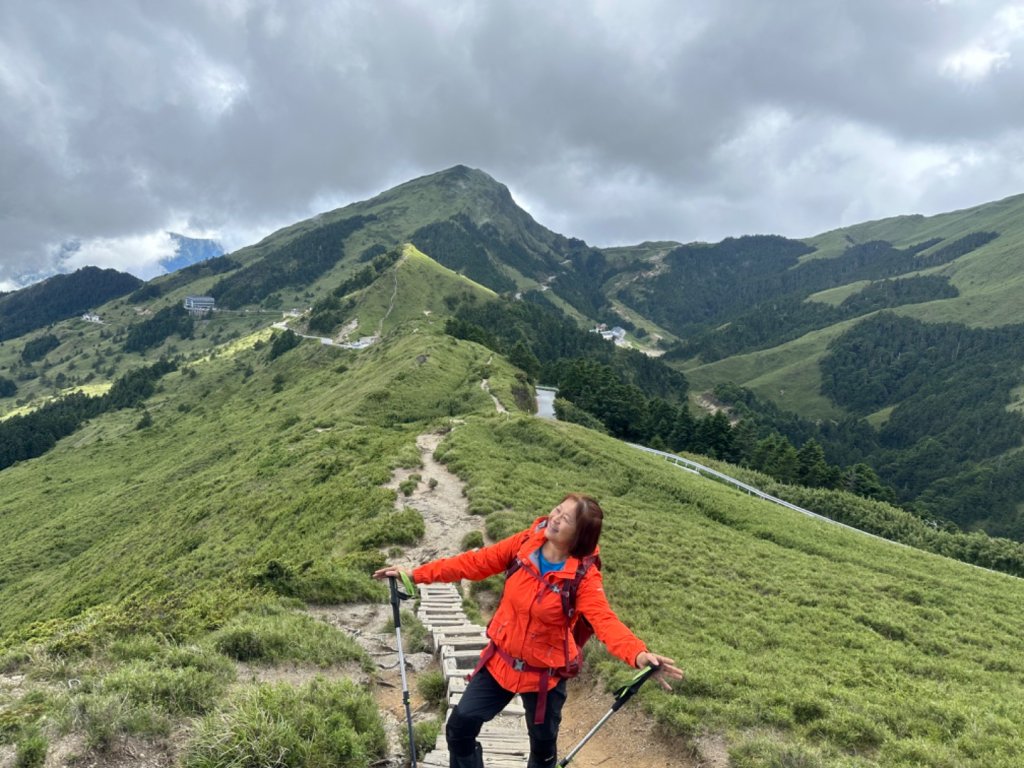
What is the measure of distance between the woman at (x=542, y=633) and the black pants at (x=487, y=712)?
0.01 meters

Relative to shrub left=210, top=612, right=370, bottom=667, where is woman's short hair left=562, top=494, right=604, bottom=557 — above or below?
above

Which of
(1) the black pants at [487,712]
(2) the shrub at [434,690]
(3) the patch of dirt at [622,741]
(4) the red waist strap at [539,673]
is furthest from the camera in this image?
(2) the shrub at [434,690]

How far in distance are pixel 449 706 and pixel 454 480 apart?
2023cm

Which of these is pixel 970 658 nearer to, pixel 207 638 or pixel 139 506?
pixel 207 638

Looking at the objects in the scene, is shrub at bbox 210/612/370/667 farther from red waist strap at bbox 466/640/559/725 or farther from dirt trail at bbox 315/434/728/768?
red waist strap at bbox 466/640/559/725

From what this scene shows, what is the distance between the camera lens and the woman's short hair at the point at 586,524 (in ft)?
19.1

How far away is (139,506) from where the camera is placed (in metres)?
48.7

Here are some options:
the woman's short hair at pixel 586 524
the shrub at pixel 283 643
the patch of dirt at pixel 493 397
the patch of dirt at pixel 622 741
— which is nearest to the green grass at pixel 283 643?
the shrub at pixel 283 643

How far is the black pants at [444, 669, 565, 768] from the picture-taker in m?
6.24

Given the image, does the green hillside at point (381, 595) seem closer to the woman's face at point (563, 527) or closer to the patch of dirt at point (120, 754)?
the patch of dirt at point (120, 754)

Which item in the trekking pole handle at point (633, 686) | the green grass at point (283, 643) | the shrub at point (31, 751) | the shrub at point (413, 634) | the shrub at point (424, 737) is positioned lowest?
the shrub at point (413, 634)

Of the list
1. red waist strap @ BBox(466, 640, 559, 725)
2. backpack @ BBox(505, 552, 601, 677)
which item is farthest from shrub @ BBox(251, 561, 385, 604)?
backpack @ BBox(505, 552, 601, 677)

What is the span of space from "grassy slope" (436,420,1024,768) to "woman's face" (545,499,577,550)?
19.9ft

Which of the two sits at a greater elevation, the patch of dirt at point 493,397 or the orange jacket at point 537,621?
the patch of dirt at point 493,397
